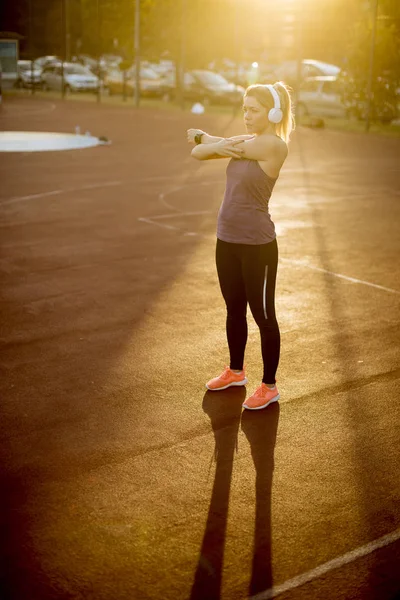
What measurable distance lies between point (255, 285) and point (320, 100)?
3097cm

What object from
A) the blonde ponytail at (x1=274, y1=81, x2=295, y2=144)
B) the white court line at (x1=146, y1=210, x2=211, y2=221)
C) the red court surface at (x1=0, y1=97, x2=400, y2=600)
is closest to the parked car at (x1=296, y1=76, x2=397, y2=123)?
the white court line at (x1=146, y1=210, x2=211, y2=221)

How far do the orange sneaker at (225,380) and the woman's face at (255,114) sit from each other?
1870 mm

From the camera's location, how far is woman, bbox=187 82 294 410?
5367 mm

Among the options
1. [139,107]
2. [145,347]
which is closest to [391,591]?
[145,347]

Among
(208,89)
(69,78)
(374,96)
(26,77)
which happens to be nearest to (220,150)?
(374,96)

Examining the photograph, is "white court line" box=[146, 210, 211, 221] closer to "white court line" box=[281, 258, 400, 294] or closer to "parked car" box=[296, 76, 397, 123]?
"white court line" box=[281, 258, 400, 294]

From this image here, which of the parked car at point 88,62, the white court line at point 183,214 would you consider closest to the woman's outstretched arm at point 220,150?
the white court line at point 183,214

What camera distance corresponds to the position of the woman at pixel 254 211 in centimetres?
537

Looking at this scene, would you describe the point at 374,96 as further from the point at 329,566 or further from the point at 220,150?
the point at 329,566

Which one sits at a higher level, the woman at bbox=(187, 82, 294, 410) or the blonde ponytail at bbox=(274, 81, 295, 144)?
the blonde ponytail at bbox=(274, 81, 295, 144)

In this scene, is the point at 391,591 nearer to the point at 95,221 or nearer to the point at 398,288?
the point at 398,288

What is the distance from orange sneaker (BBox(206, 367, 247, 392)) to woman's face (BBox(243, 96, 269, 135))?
1.87 m

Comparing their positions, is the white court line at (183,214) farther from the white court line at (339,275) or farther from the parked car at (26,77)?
the parked car at (26,77)

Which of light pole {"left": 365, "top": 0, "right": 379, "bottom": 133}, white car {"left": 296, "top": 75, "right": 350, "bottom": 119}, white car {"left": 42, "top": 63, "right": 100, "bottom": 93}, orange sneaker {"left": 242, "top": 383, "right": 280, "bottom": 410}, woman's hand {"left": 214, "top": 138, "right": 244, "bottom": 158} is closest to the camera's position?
woman's hand {"left": 214, "top": 138, "right": 244, "bottom": 158}
